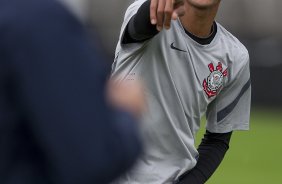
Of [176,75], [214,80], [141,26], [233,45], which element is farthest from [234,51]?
[141,26]

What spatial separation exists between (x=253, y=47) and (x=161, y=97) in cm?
1425

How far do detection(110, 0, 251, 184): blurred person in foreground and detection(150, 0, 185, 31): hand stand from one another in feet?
0.50

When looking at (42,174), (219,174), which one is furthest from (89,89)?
(219,174)

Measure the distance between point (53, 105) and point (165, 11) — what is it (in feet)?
6.01

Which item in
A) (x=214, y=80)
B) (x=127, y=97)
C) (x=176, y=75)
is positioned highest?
(x=127, y=97)

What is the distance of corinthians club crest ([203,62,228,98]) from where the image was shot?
4.75m

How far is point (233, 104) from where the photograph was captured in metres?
5.11

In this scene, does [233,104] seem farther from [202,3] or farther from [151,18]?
[151,18]

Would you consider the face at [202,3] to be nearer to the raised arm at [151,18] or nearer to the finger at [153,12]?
the raised arm at [151,18]

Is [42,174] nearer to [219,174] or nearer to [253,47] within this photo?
[219,174]

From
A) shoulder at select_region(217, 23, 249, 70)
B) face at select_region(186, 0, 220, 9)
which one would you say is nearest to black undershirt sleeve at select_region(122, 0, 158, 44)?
face at select_region(186, 0, 220, 9)

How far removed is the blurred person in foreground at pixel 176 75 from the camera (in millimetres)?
4488

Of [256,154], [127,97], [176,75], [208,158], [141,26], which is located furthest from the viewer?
[256,154]

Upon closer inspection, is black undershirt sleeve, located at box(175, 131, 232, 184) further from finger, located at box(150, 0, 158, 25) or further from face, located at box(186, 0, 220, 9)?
finger, located at box(150, 0, 158, 25)
